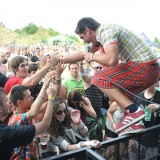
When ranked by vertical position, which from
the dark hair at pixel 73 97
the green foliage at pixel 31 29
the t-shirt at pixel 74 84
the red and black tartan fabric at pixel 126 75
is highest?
the red and black tartan fabric at pixel 126 75

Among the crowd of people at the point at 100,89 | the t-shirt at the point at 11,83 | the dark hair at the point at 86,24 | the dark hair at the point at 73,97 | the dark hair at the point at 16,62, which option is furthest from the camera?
the dark hair at the point at 16,62

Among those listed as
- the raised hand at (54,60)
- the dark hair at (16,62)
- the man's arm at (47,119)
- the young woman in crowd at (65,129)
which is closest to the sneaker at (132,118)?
the young woman in crowd at (65,129)

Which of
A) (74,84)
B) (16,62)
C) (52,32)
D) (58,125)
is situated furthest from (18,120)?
(52,32)

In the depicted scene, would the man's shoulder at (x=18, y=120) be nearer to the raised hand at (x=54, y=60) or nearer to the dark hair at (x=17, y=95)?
the dark hair at (x=17, y=95)

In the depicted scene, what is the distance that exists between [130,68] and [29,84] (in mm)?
1224

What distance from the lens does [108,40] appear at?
1981mm

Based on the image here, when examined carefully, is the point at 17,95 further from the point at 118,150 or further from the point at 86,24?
the point at 118,150

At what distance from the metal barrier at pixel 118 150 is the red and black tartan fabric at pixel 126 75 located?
0.45m

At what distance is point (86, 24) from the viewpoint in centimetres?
217

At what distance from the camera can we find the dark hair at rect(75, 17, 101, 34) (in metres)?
2.17

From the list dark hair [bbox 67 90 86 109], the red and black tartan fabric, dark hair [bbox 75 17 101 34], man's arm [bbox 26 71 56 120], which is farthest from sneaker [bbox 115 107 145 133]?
dark hair [bbox 67 90 86 109]

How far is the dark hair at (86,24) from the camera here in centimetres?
217

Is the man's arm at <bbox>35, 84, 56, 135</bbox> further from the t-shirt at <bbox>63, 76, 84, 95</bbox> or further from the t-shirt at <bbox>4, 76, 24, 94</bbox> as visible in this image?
the t-shirt at <bbox>63, 76, 84, 95</bbox>

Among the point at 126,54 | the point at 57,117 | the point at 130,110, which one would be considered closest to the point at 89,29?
the point at 126,54
